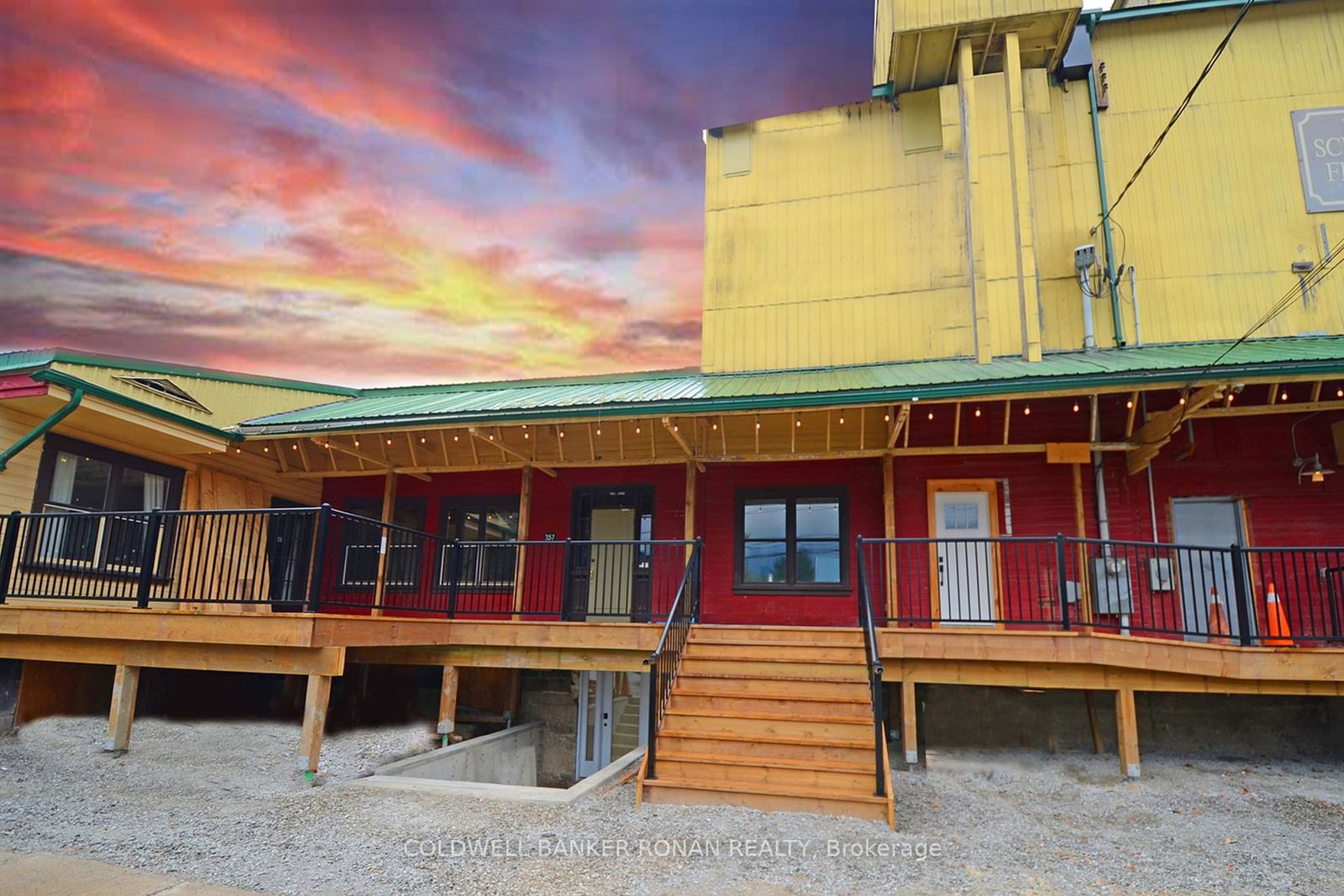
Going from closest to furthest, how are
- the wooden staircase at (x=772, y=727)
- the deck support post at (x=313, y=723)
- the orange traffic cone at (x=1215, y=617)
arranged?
the wooden staircase at (x=772, y=727) < the deck support post at (x=313, y=723) < the orange traffic cone at (x=1215, y=617)

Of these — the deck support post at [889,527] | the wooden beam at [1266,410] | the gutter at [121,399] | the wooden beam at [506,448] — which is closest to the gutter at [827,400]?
the gutter at [121,399]

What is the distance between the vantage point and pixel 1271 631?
29.5 ft

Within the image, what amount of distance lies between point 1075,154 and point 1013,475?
531cm

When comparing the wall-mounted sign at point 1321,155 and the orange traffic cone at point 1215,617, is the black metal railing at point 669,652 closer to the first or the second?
the orange traffic cone at point 1215,617

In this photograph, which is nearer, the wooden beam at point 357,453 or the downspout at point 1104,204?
the downspout at point 1104,204

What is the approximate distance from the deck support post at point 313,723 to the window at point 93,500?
3.12 m

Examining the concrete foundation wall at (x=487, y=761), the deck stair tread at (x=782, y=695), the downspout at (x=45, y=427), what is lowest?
the concrete foundation wall at (x=487, y=761)

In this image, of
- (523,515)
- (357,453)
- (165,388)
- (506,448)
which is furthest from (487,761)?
(165,388)

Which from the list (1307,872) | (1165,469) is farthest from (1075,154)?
(1307,872)

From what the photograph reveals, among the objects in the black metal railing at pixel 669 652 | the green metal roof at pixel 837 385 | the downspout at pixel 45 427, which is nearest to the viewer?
the black metal railing at pixel 669 652

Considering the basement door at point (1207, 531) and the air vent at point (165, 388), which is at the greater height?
the air vent at point (165, 388)

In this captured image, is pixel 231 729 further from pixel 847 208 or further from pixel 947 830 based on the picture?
pixel 847 208

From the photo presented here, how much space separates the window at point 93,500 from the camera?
30.4ft

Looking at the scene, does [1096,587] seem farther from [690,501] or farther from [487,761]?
[487,761]
